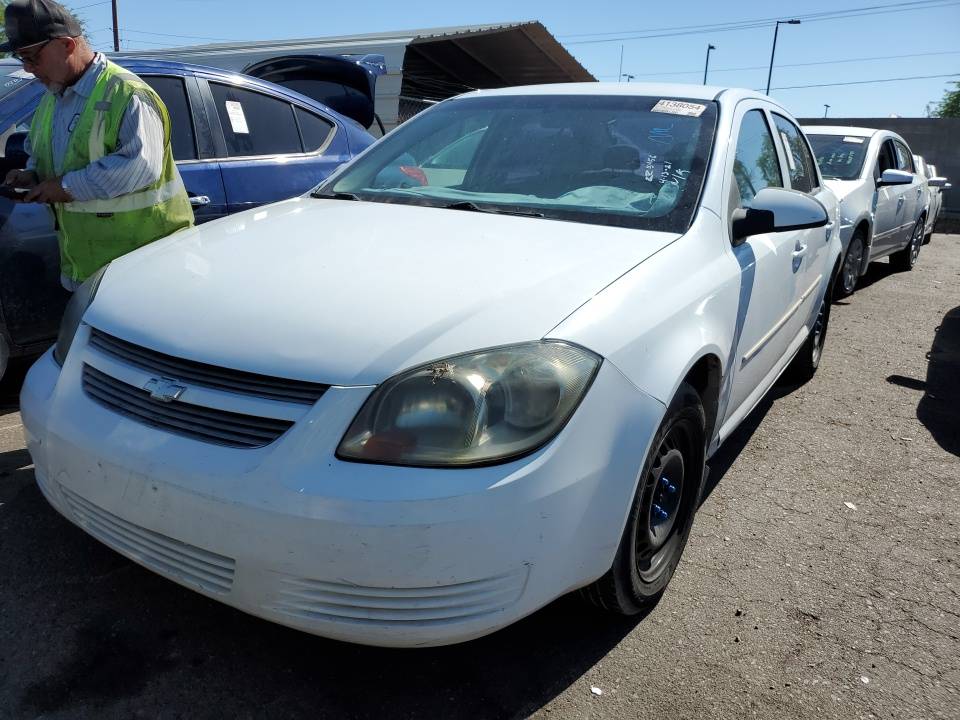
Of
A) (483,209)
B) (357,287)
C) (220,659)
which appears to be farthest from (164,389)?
(483,209)

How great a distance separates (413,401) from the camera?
5.86ft

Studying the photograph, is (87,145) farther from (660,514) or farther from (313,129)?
(660,514)

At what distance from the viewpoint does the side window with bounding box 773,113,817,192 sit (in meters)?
3.90

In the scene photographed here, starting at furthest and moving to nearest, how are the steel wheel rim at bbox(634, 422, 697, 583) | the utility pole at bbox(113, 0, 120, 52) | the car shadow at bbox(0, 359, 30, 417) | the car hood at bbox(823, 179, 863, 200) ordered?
1. the utility pole at bbox(113, 0, 120, 52)
2. the car hood at bbox(823, 179, 863, 200)
3. the car shadow at bbox(0, 359, 30, 417)
4. the steel wheel rim at bbox(634, 422, 697, 583)

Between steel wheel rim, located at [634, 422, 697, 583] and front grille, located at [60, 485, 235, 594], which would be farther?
steel wheel rim, located at [634, 422, 697, 583]

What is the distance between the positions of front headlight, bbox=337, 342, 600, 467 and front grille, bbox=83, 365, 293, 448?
203 millimetres

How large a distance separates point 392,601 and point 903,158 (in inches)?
363

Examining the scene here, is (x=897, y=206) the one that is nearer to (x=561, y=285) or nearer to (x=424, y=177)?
(x=424, y=177)

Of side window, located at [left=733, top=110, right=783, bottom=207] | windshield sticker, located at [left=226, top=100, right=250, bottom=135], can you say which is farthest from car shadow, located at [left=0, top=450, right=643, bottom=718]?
windshield sticker, located at [left=226, top=100, right=250, bottom=135]

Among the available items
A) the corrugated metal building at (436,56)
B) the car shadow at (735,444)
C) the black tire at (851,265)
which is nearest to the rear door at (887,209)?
the black tire at (851,265)

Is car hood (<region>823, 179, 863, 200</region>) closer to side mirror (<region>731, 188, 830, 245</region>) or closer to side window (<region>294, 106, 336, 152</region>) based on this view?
side window (<region>294, 106, 336, 152</region>)

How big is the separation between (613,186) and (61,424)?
190cm

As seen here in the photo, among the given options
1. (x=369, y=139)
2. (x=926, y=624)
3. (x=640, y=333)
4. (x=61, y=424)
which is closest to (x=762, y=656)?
(x=926, y=624)

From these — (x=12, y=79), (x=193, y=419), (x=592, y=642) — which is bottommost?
(x=592, y=642)
